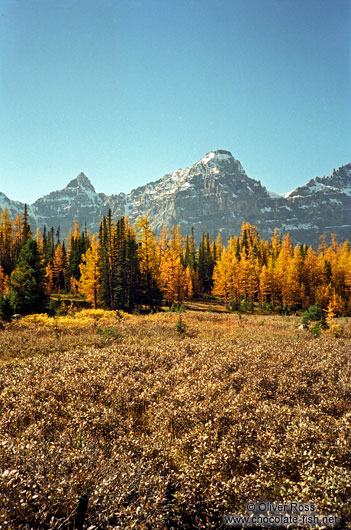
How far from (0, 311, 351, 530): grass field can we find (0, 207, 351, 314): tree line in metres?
15.7

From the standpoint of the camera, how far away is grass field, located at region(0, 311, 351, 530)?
121 inches

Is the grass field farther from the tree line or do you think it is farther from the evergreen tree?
the evergreen tree

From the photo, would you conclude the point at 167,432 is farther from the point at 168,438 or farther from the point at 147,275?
the point at 147,275

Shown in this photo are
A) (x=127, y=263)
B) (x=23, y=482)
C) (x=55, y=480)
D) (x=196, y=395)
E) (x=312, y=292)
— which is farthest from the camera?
(x=312, y=292)

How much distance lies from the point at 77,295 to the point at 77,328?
1643 inches

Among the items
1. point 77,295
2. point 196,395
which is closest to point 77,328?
point 196,395

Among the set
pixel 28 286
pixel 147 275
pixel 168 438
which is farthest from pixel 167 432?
pixel 147 275

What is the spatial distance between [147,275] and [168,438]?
39.7 meters

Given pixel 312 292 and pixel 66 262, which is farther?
pixel 66 262

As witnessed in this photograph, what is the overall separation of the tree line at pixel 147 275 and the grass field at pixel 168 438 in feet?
51.4

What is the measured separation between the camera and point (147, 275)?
145 ft

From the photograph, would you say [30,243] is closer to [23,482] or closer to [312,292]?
[23,482]

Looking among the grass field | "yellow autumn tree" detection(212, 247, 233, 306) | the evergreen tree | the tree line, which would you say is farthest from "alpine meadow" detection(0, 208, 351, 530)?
"yellow autumn tree" detection(212, 247, 233, 306)

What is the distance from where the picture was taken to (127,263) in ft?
139
